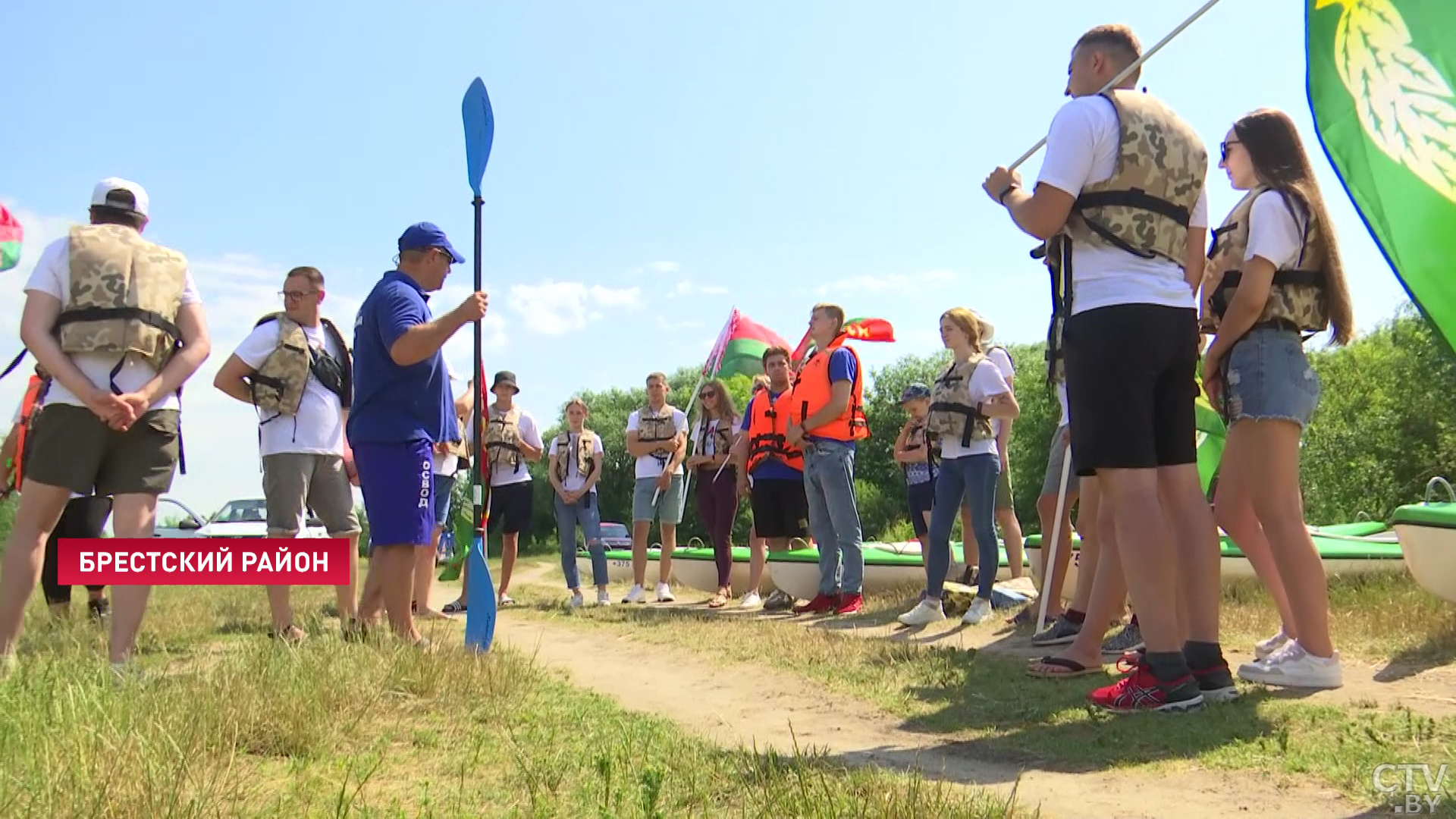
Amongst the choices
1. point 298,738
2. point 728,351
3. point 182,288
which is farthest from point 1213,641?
point 728,351

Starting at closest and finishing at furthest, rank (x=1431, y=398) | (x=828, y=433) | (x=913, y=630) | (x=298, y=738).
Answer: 1. (x=298, y=738)
2. (x=913, y=630)
3. (x=828, y=433)
4. (x=1431, y=398)

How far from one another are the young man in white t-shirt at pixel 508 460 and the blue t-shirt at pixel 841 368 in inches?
116

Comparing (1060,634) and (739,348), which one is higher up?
(739,348)

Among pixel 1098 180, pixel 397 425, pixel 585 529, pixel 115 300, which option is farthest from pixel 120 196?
pixel 585 529

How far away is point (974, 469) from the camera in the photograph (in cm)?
687

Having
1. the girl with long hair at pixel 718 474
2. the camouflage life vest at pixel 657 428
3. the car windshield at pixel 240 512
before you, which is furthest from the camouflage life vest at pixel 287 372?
the car windshield at pixel 240 512

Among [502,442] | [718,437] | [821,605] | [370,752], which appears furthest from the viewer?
[718,437]

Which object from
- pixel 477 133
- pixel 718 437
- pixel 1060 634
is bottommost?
pixel 1060 634

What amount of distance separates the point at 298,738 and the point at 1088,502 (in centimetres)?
391

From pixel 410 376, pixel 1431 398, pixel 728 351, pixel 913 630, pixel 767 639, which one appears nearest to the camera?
pixel 410 376

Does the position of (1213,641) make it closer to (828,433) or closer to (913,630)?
(913,630)

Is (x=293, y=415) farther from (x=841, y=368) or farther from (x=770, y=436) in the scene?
(x=770, y=436)
